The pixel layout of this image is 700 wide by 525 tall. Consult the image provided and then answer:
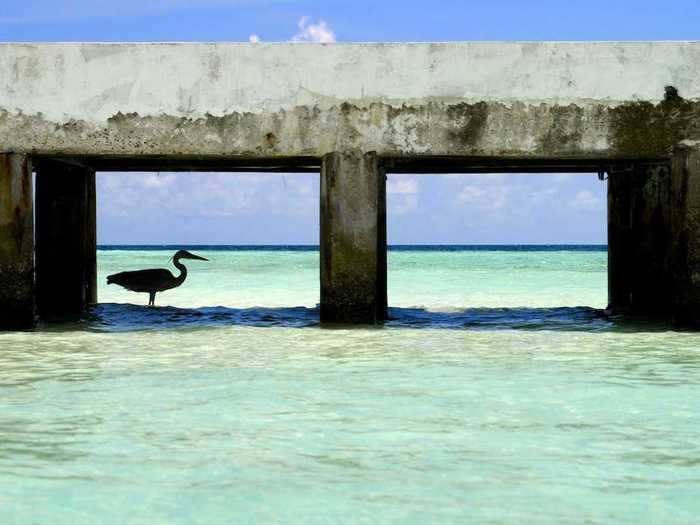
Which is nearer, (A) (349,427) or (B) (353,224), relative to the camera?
(A) (349,427)

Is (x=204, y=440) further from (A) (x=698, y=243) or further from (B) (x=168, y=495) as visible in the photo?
(A) (x=698, y=243)

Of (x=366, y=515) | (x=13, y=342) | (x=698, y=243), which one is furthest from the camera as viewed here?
(x=698, y=243)

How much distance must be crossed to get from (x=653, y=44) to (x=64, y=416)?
25.4ft

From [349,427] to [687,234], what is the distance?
6.37m

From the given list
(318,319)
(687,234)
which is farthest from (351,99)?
(687,234)

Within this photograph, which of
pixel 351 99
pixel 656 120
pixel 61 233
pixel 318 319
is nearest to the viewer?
pixel 656 120

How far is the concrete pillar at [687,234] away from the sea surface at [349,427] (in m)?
0.41

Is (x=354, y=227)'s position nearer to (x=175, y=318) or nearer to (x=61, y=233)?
(x=175, y=318)

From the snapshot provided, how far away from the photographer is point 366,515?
454cm

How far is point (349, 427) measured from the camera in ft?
20.3

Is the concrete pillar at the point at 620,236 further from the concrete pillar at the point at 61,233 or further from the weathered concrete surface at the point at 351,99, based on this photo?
the concrete pillar at the point at 61,233

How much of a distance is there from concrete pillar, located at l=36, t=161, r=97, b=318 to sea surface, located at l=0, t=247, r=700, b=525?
3009mm

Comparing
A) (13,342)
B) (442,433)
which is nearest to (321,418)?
(442,433)

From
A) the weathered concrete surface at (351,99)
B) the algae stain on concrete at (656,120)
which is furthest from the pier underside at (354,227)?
the weathered concrete surface at (351,99)
